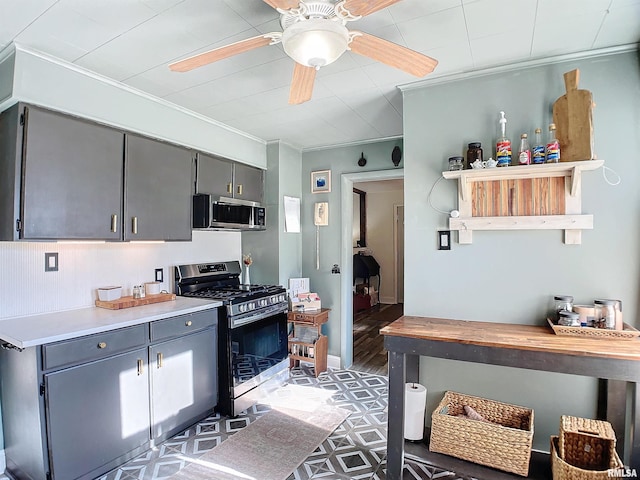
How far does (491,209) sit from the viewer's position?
2215 millimetres

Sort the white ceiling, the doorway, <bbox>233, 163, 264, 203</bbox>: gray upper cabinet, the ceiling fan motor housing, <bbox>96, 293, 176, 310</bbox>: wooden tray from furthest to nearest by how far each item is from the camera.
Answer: the doorway < <bbox>233, 163, 264, 203</bbox>: gray upper cabinet < <bbox>96, 293, 176, 310</bbox>: wooden tray < the white ceiling < the ceiling fan motor housing

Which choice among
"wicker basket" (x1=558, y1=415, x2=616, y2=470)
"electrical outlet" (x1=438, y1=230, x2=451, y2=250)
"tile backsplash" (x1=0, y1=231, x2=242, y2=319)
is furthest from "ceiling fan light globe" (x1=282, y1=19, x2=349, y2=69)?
"wicker basket" (x1=558, y1=415, x2=616, y2=470)

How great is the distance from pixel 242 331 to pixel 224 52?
2064 millimetres

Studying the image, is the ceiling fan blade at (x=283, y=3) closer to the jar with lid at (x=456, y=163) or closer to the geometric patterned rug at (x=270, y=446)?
the jar with lid at (x=456, y=163)

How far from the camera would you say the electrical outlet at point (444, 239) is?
2.34 metres

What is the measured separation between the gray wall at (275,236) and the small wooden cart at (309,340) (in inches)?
17.4

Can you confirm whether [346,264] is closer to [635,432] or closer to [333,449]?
[333,449]

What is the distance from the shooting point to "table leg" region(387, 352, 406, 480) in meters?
1.96

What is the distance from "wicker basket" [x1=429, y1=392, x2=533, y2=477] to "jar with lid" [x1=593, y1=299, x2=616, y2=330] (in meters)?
0.63

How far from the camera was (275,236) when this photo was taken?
3773 mm

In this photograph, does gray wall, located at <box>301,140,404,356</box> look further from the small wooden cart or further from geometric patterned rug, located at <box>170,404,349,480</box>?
geometric patterned rug, located at <box>170,404,349,480</box>

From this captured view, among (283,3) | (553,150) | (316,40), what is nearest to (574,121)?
(553,150)

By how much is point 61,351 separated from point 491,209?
257 cm

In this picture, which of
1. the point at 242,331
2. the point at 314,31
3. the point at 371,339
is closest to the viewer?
the point at 314,31
